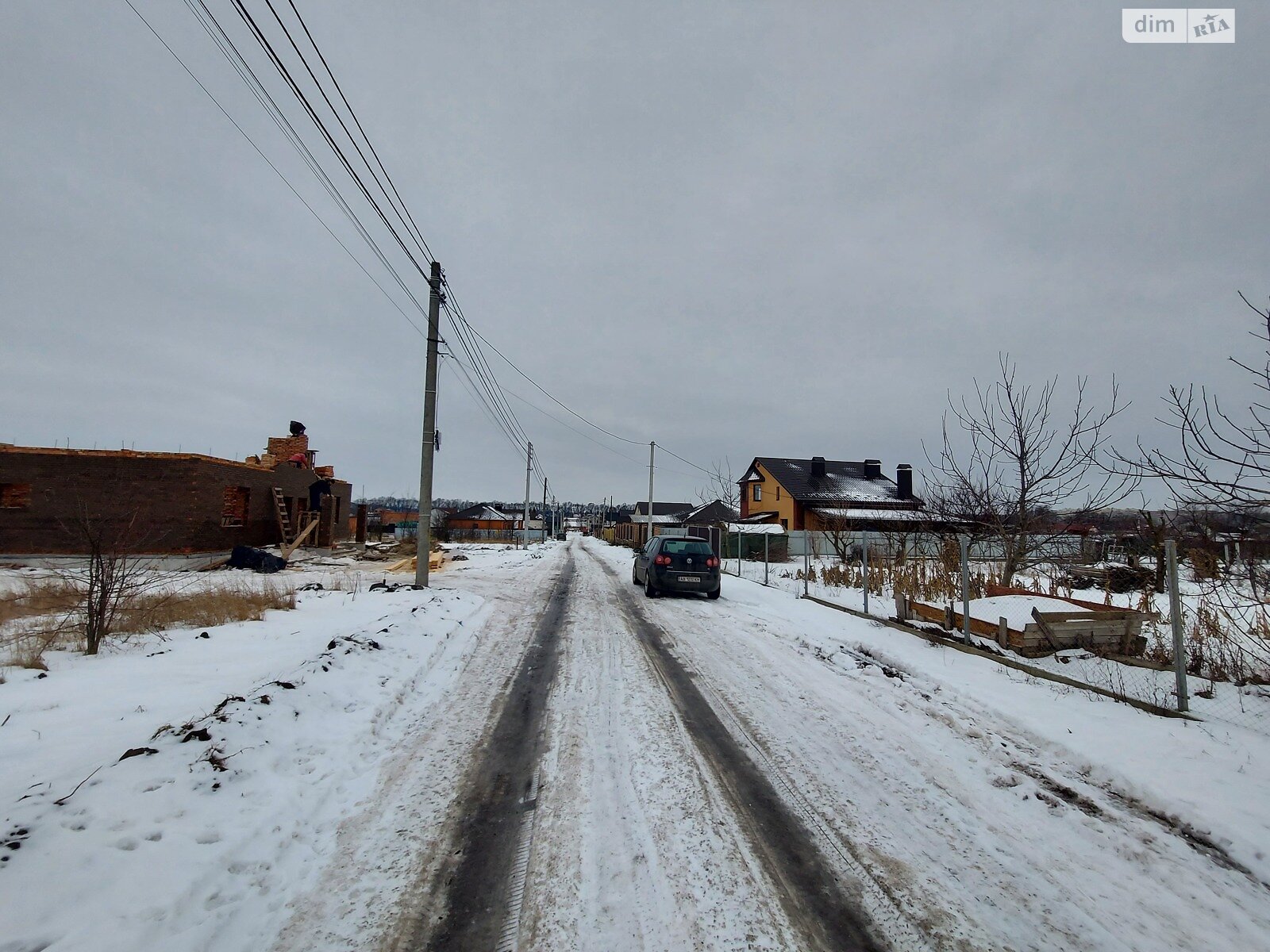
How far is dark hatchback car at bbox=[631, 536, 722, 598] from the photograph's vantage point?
1248cm

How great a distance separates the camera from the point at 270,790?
3223 mm

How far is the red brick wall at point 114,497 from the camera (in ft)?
54.7


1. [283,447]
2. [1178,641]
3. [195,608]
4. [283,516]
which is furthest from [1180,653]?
[283,447]

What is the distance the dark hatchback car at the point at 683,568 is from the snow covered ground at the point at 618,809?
21.0ft

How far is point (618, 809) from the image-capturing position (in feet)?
10.7

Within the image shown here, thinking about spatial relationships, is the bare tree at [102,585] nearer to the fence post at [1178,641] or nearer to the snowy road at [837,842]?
the snowy road at [837,842]

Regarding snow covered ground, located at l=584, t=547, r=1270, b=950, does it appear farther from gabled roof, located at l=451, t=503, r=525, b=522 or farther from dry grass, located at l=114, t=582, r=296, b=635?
gabled roof, located at l=451, t=503, r=525, b=522

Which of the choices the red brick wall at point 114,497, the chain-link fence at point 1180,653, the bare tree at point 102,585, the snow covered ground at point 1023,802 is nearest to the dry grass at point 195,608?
the bare tree at point 102,585

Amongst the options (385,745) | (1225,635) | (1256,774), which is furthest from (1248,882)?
(385,745)

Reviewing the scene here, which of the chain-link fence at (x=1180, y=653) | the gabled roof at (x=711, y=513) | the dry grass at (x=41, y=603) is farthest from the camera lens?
the gabled roof at (x=711, y=513)

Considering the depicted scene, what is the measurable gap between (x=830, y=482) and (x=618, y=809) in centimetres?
3994

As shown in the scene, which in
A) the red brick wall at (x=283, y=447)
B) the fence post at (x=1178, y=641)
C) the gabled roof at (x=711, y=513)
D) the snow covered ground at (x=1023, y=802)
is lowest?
the snow covered ground at (x=1023, y=802)

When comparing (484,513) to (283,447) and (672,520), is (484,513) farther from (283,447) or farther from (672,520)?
(283,447)

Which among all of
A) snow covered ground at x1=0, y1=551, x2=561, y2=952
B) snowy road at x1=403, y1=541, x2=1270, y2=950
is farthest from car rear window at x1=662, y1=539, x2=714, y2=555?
snowy road at x1=403, y1=541, x2=1270, y2=950
